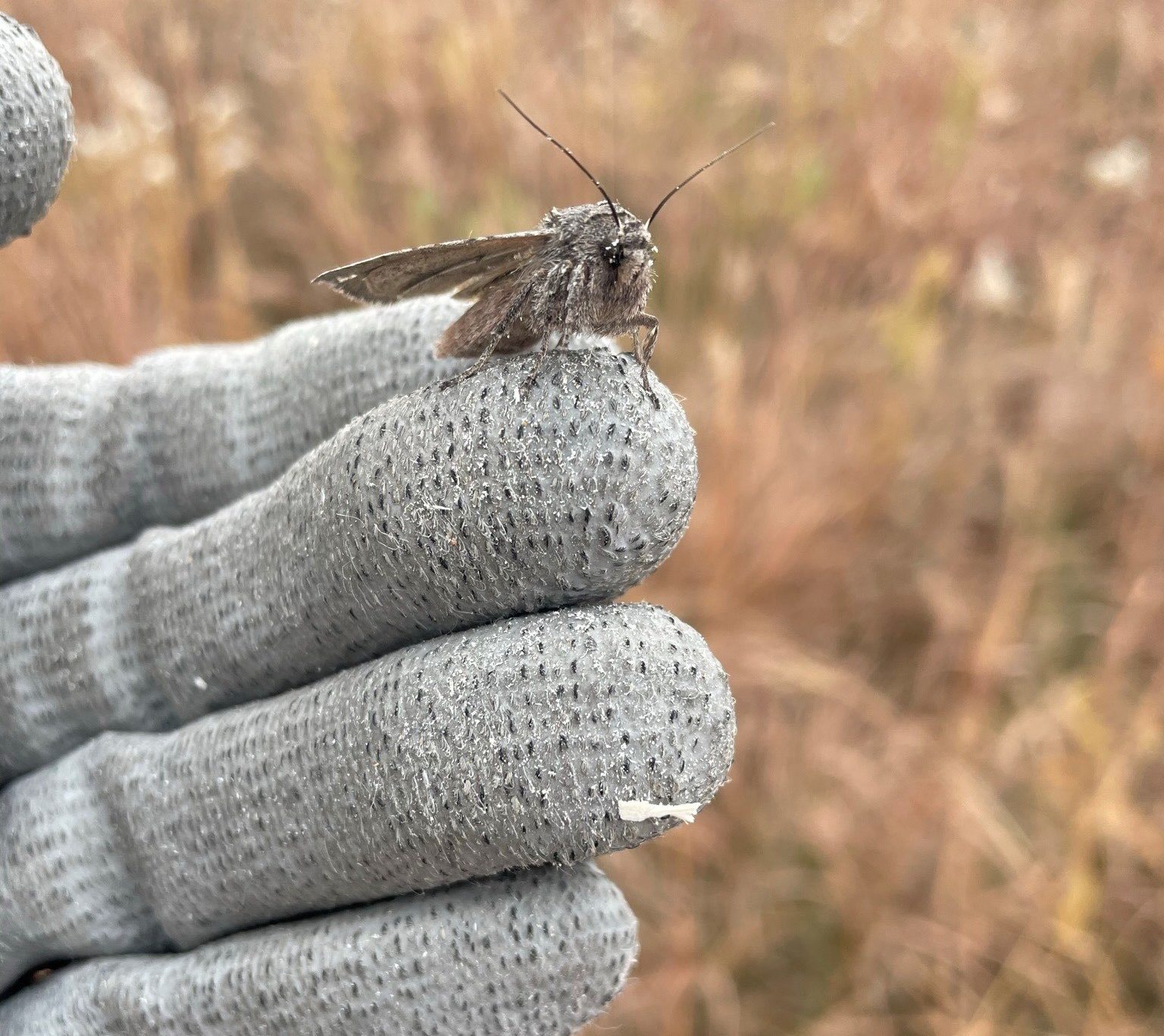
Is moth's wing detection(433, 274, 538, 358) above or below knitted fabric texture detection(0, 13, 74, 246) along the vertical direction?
below

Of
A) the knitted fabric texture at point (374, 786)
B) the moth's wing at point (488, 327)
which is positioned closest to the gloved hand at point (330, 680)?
the knitted fabric texture at point (374, 786)

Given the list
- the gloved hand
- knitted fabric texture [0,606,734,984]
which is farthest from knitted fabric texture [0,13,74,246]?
knitted fabric texture [0,606,734,984]

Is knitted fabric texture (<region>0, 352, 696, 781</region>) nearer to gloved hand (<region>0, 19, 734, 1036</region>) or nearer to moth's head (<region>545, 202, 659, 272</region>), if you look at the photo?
gloved hand (<region>0, 19, 734, 1036</region>)

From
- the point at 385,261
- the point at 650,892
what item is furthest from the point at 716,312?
the point at 385,261

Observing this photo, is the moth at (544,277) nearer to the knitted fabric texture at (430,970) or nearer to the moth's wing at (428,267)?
the moth's wing at (428,267)

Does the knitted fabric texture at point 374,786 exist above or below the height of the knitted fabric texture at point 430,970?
above
